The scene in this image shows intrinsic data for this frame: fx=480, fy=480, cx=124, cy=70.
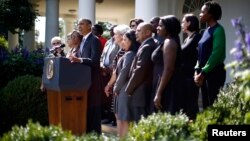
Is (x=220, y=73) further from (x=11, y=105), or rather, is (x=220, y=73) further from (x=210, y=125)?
(x=11, y=105)

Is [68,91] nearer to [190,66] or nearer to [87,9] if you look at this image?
[190,66]

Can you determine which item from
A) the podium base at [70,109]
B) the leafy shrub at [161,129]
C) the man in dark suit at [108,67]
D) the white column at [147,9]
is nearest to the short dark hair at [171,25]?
the podium base at [70,109]

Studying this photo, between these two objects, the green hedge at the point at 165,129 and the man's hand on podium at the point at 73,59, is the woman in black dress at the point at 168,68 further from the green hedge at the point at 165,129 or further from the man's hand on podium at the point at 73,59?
the green hedge at the point at 165,129

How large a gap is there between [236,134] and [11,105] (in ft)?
16.6

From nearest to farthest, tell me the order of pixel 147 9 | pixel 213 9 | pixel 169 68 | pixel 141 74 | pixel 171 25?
pixel 169 68, pixel 171 25, pixel 141 74, pixel 213 9, pixel 147 9

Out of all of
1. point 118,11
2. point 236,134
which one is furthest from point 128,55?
point 118,11

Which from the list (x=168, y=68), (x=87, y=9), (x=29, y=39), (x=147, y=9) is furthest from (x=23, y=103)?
(x=29, y=39)

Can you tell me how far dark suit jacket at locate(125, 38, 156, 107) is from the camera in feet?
19.8

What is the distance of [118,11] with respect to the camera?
28.0 meters

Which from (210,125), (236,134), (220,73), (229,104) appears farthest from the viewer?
(220,73)

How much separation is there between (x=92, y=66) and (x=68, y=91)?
601 mm

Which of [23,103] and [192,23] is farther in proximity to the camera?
[23,103]

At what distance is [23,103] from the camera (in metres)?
7.69

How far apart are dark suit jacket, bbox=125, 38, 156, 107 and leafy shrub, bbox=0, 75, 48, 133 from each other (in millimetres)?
2141
